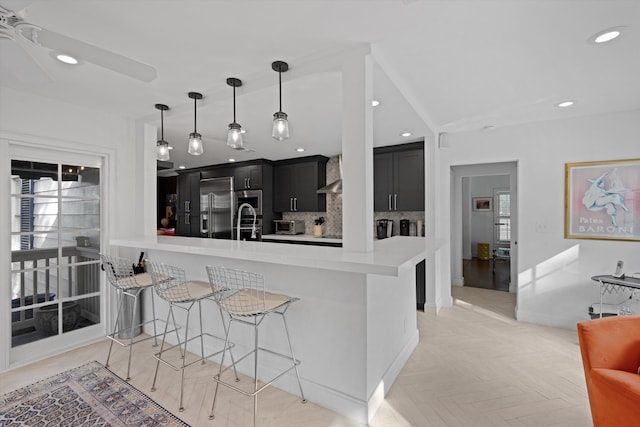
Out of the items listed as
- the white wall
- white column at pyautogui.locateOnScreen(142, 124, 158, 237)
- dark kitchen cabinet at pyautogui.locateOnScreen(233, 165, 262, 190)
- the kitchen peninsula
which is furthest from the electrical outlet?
white column at pyautogui.locateOnScreen(142, 124, 158, 237)

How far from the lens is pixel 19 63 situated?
5.24ft

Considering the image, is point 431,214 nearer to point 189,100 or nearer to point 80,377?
point 189,100

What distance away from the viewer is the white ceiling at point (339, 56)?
5.36 feet

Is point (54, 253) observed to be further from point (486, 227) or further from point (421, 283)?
point (486, 227)

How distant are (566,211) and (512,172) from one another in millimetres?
1322

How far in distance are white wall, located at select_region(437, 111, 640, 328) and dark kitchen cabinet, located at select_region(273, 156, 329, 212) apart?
8.45 ft

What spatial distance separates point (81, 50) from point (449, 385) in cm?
319

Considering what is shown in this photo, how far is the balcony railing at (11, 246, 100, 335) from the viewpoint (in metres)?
2.75

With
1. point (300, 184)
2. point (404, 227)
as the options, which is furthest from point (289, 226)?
point (404, 227)

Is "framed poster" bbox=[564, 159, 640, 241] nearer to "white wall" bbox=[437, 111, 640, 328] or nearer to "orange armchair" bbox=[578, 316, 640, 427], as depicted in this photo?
"white wall" bbox=[437, 111, 640, 328]

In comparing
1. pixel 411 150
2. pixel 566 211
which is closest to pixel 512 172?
pixel 566 211

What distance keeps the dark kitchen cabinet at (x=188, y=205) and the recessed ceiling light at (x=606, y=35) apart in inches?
249

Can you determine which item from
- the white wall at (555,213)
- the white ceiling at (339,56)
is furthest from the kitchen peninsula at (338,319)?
the white wall at (555,213)

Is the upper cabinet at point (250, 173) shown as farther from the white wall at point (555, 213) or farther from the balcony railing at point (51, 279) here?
the white wall at point (555, 213)
